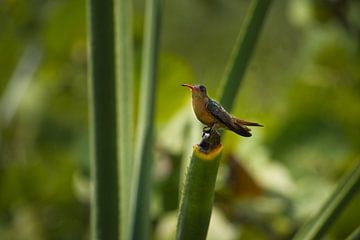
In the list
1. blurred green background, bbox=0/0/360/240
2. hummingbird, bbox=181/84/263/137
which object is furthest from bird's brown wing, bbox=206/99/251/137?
blurred green background, bbox=0/0/360/240

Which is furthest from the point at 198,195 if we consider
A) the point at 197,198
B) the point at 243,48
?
the point at 243,48

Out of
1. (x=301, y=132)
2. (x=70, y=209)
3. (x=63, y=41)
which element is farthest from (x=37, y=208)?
(x=301, y=132)

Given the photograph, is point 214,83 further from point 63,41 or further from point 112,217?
point 112,217

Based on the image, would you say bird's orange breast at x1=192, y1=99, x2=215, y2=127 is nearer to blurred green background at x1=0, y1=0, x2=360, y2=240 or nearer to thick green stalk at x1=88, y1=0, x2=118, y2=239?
thick green stalk at x1=88, y1=0, x2=118, y2=239

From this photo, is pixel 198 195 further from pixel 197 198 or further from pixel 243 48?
pixel 243 48

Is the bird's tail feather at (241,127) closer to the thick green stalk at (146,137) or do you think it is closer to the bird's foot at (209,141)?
the bird's foot at (209,141)

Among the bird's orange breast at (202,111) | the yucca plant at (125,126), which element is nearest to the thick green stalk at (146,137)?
the yucca plant at (125,126)
